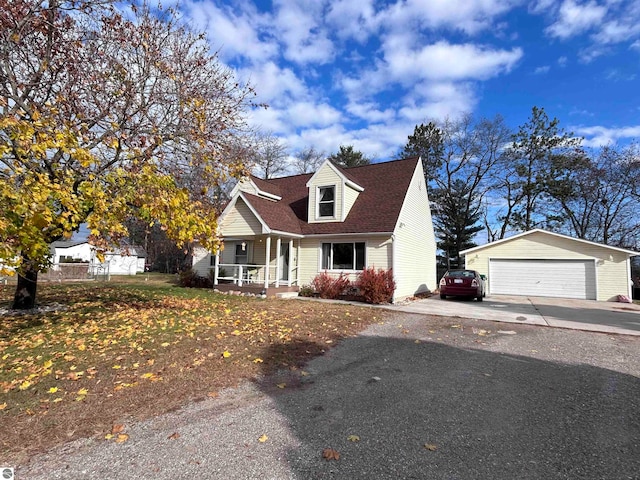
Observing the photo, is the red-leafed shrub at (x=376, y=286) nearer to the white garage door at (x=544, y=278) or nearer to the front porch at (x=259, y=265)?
the front porch at (x=259, y=265)

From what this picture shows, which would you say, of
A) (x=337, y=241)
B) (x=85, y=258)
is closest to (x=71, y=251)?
(x=85, y=258)

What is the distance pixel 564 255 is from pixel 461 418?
19751 mm

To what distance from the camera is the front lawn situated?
12.5 ft

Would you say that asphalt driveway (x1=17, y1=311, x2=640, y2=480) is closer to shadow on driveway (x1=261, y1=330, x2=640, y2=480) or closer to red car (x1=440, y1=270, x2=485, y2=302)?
shadow on driveway (x1=261, y1=330, x2=640, y2=480)

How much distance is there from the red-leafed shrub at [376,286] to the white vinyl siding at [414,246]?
94 centimetres

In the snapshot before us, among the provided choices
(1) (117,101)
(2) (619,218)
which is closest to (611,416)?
(1) (117,101)

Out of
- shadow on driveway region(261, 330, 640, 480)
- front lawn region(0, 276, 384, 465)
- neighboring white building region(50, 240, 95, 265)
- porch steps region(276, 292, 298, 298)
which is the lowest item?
shadow on driveway region(261, 330, 640, 480)

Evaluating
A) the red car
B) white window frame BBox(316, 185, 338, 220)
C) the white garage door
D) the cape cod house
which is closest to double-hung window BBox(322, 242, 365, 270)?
the cape cod house

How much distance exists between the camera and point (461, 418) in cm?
396

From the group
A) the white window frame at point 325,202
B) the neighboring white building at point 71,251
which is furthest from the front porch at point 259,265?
the neighboring white building at point 71,251

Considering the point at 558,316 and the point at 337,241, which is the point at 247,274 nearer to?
the point at 337,241

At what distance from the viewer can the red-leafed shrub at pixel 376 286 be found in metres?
14.2

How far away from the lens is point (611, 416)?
4082 millimetres

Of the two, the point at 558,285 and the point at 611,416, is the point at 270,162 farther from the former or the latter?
the point at 611,416
